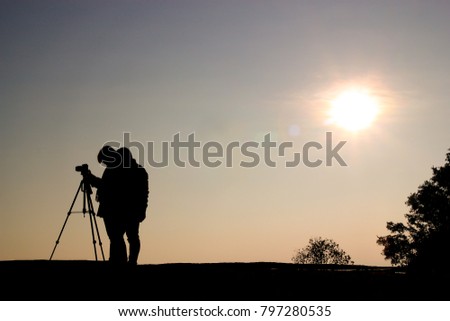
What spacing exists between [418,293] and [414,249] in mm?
32701

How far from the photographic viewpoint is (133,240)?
39.8ft

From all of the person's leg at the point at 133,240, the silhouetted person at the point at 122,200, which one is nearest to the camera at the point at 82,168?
the silhouetted person at the point at 122,200

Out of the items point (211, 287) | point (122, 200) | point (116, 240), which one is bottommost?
point (211, 287)

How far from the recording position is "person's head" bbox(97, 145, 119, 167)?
38.1 ft

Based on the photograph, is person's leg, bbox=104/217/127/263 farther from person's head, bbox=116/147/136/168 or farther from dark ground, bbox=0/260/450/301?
dark ground, bbox=0/260/450/301

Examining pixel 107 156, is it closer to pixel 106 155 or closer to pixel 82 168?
pixel 106 155

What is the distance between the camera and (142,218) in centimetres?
1231

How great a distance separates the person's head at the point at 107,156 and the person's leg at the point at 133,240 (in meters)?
1.26

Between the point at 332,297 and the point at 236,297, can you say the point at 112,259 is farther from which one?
the point at 332,297

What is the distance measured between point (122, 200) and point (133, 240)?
2.81 feet

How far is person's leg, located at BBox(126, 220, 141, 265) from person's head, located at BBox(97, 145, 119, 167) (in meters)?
1.26

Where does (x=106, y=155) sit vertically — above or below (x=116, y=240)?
above

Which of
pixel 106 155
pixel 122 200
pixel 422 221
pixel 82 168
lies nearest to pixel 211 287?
pixel 122 200
